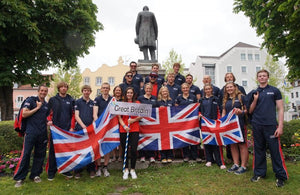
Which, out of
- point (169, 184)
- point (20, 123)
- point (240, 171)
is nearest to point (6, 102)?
point (20, 123)

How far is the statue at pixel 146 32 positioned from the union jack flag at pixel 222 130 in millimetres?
4711

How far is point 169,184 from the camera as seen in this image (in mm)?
4512

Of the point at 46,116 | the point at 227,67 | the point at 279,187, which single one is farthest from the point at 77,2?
the point at 227,67

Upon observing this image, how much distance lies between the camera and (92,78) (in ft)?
130

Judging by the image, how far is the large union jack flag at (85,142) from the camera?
190 inches

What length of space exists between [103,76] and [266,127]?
37.9m

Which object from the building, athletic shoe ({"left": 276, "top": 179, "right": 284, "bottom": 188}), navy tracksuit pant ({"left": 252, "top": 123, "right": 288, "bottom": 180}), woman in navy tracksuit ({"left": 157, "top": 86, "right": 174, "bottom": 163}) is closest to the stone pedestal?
woman in navy tracksuit ({"left": 157, "top": 86, "right": 174, "bottom": 163})

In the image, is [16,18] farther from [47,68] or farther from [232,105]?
[232,105]

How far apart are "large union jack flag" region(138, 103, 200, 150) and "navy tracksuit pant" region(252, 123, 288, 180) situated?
5.67ft

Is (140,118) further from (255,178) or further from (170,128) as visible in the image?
(255,178)

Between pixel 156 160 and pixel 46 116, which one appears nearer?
pixel 46 116

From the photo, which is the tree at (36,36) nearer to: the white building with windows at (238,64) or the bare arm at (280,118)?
the bare arm at (280,118)

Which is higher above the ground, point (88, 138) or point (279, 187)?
point (88, 138)

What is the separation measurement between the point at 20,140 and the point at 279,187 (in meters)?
7.95
